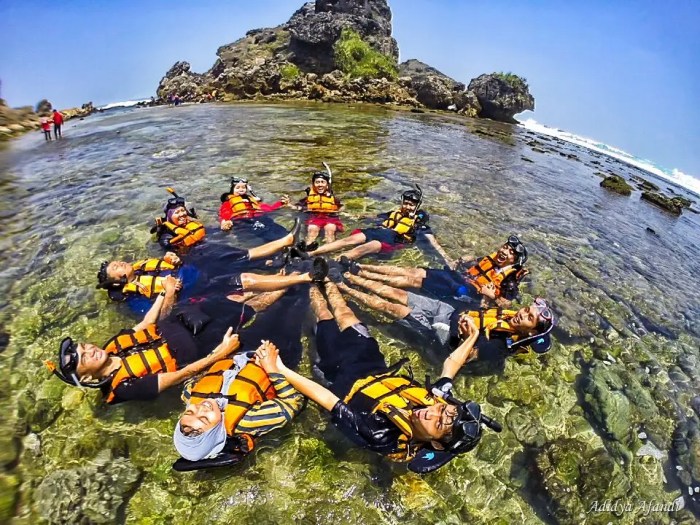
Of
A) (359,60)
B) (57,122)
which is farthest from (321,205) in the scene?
(359,60)

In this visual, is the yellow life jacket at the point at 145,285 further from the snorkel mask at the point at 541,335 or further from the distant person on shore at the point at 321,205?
the snorkel mask at the point at 541,335

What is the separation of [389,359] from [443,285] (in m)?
1.99

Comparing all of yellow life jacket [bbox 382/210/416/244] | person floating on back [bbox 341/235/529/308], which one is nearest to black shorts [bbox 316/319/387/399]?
person floating on back [bbox 341/235/529/308]

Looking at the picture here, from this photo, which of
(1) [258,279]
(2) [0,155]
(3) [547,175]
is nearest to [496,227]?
(1) [258,279]

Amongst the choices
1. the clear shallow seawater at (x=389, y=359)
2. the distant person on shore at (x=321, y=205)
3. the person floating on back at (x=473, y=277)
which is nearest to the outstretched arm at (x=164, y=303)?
the clear shallow seawater at (x=389, y=359)

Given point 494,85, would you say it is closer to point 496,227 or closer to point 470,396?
point 496,227

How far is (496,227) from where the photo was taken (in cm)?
1038

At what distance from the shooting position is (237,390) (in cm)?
406

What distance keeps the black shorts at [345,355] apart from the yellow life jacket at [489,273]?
9.47 feet

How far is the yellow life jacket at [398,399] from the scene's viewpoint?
12.7ft

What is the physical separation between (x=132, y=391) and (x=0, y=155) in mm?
20088

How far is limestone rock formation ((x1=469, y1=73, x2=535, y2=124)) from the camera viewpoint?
50.9 meters

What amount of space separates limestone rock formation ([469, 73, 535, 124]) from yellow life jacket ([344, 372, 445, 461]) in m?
55.6

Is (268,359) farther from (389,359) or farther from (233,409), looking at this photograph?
(389,359)
